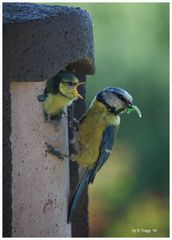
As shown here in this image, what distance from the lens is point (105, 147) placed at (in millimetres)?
3516

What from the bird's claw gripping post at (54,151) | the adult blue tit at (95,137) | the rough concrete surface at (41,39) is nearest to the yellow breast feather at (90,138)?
the adult blue tit at (95,137)

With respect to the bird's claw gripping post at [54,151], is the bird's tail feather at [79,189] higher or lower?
lower

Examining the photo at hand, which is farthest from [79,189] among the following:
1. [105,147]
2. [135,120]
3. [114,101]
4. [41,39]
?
[135,120]

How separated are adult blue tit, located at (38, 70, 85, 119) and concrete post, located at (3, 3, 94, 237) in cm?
4

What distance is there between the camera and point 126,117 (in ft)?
20.7

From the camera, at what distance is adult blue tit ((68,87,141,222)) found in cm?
351

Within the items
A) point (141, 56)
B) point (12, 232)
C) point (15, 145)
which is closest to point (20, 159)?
point (15, 145)

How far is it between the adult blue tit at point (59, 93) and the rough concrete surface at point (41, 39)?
3.7 inches

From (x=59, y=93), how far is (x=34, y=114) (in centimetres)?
14

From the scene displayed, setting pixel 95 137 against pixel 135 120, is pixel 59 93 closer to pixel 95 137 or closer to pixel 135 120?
pixel 95 137

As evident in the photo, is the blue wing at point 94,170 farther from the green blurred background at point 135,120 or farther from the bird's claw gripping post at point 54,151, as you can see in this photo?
the green blurred background at point 135,120

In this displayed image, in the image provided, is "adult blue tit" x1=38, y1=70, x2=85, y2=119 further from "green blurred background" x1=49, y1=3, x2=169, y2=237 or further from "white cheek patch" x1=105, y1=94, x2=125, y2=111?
"green blurred background" x1=49, y1=3, x2=169, y2=237

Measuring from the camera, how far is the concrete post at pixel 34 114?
312 cm

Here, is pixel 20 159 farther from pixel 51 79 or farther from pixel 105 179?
pixel 105 179
